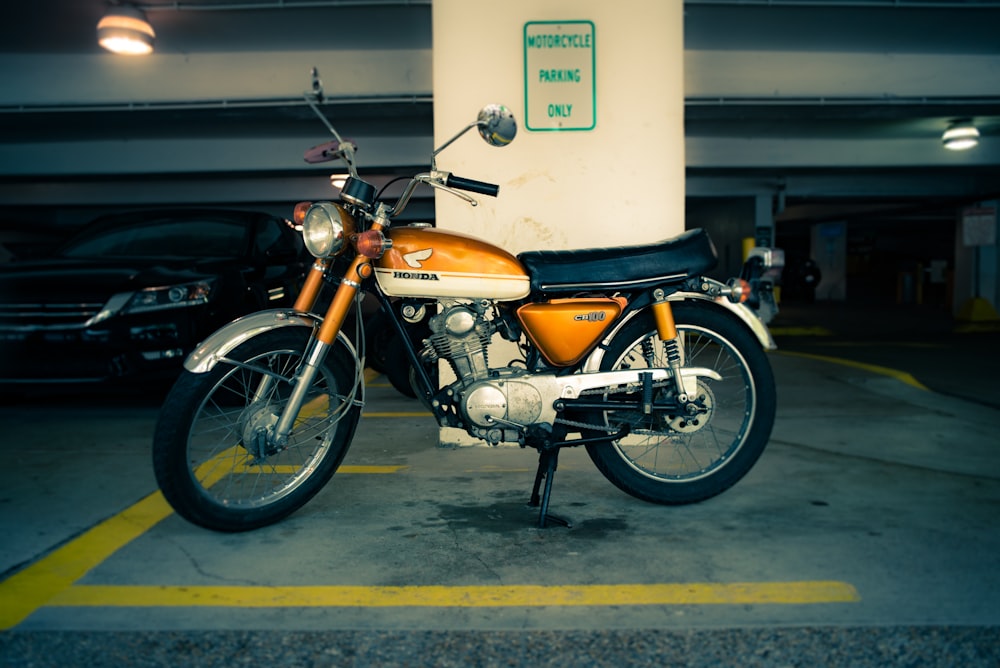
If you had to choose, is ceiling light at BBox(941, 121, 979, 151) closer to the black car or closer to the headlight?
the black car

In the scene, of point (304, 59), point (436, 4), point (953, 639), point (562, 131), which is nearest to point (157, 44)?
point (304, 59)

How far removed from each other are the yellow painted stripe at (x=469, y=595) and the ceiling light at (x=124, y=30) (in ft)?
19.9

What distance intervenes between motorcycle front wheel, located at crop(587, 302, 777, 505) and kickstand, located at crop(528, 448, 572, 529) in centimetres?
17

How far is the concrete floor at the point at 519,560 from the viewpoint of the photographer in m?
2.14

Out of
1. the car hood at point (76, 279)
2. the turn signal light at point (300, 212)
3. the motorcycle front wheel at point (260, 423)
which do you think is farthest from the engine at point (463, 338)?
the car hood at point (76, 279)

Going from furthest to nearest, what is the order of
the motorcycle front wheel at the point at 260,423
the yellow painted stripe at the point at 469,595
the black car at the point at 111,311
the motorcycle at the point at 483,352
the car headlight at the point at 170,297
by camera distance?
the car headlight at the point at 170,297 → the black car at the point at 111,311 → the motorcycle at the point at 483,352 → the motorcycle front wheel at the point at 260,423 → the yellow painted stripe at the point at 469,595

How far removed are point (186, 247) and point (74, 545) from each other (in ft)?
11.7

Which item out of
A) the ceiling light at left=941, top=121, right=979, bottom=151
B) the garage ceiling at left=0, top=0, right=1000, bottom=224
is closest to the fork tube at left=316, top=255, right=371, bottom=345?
the garage ceiling at left=0, top=0, right=1000, bottom=224

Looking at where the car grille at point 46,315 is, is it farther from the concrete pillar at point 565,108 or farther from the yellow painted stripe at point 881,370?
the yellow painted stripe at point 881,370

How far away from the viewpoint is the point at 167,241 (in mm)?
5980

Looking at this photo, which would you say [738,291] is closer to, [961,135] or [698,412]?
[698,412]

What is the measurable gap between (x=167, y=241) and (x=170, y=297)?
3.42 ft

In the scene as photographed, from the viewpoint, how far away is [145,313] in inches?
197

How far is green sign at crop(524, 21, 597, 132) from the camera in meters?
4.26
